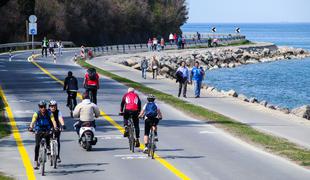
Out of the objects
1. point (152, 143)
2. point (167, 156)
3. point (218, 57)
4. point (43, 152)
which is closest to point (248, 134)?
point (167, 156)

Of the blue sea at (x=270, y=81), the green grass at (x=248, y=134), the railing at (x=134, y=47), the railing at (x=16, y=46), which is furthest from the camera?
the railing at (x=134, y=47)

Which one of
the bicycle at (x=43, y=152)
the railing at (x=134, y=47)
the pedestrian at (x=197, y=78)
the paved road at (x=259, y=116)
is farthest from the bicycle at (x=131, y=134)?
the railing at (x=134, y=47)

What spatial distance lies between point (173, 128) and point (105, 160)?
7.86 meters

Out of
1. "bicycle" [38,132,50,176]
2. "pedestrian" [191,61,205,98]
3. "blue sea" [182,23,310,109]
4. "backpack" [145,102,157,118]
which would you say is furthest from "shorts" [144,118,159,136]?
"blue sea" [182,23,310,109]

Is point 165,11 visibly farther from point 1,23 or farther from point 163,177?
point 163,177

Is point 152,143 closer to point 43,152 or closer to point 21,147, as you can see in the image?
point 43,152

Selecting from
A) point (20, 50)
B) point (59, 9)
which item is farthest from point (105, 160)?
point (59, 9)

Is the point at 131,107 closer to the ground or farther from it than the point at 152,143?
farther from it

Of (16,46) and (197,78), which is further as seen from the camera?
(16,46)

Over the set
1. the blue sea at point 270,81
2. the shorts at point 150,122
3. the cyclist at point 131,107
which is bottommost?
the blue sea at point 270,81

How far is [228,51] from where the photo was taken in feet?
395

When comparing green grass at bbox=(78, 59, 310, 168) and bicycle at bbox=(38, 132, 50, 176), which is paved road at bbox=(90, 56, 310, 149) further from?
bicycle at bbox=(38, 132, 50, 176)

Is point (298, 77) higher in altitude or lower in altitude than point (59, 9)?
lower

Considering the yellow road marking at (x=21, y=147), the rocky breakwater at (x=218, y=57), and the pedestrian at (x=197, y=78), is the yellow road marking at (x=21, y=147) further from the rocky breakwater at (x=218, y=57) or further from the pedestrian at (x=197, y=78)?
the rocky breakwater at (x=218, y=57)
